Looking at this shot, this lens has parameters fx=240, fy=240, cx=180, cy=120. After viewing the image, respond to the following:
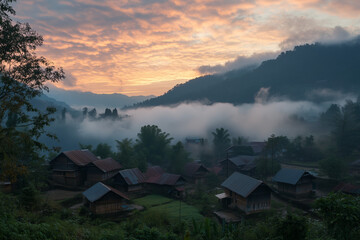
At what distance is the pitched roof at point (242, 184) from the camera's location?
33.9 metres

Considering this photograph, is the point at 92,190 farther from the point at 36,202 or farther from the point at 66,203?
the point at 36,202

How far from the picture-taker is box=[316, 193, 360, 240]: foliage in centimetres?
1341

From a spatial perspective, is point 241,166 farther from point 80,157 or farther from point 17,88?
point 17,88

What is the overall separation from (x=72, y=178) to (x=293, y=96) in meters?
172

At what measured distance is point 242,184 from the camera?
119 ft

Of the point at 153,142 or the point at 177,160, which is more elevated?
the point at 153,142

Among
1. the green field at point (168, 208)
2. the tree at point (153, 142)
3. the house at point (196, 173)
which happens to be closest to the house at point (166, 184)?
the green field at point (168, 208)

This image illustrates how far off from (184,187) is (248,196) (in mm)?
15978

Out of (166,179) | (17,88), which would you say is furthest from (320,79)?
(17,88)

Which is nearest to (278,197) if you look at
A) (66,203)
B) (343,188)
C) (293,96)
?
(343,188)

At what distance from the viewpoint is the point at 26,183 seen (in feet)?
122

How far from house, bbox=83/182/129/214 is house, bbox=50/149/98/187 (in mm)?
14068

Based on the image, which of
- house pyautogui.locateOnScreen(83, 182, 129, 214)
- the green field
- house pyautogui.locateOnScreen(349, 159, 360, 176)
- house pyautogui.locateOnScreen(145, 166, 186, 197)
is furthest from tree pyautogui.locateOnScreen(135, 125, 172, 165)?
house pyautogui.locateOnScreen(349, 159, 360, 176)

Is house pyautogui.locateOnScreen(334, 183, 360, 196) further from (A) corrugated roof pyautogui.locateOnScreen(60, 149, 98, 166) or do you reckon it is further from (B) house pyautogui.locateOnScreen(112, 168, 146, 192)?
(A) corrugated roof pyautogui.locateOnScreen(60, 149, 98, 166)
